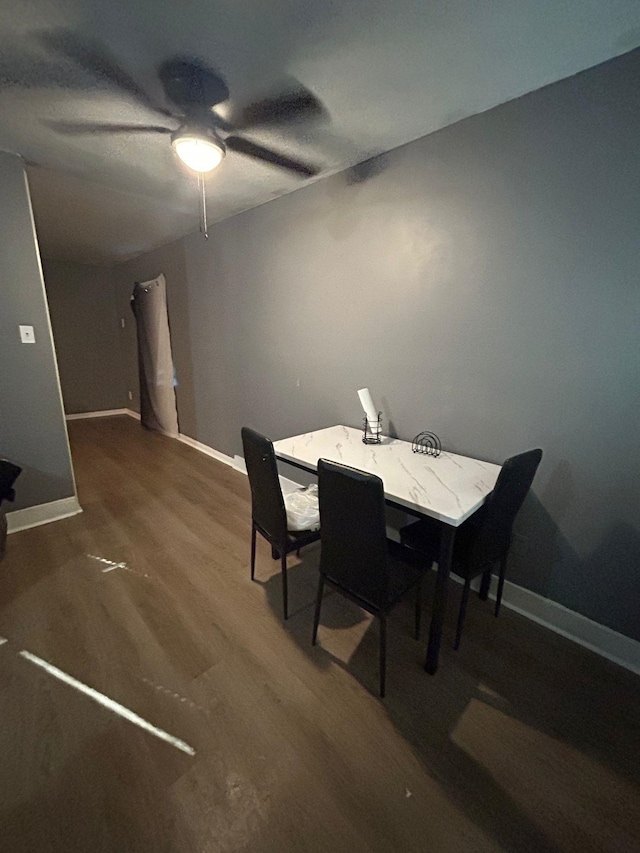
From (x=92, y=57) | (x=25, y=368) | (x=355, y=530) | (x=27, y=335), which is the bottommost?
(x=355, y=530)

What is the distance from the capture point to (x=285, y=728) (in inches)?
48.8

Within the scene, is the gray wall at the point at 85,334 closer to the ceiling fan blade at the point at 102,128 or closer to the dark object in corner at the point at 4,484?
the dark object in corner at the point at 4,484

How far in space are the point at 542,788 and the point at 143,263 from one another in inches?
231

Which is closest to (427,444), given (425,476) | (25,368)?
(425,476)

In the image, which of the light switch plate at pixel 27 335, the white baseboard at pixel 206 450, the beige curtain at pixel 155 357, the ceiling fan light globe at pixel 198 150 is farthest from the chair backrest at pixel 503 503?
the beige curtain at pixel 155 357

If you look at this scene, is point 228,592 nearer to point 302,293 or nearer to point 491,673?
point 491,673

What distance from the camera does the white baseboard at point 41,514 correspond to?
246cm

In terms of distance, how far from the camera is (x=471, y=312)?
178cm

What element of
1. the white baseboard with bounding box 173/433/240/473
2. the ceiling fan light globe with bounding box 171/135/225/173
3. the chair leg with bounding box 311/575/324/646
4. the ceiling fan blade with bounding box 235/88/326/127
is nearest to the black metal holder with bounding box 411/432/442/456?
the chair leg with bounding box 311/575/324/646

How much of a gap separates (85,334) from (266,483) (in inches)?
220

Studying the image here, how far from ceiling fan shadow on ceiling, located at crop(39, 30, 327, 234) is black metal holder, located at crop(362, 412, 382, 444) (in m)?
1.61

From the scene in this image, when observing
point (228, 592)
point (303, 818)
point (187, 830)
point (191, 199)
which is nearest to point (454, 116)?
point (191, 199)

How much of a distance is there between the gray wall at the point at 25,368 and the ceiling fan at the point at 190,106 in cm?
74

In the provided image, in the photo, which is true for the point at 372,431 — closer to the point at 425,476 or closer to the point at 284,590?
the point at 425,476
